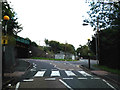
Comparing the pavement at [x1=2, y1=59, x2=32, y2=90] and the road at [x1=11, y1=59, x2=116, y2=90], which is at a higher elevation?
the pavement at [x1=2, y1=59, x2=32, y2=90]

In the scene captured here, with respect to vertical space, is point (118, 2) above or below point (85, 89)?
above

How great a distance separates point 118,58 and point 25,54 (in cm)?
3322

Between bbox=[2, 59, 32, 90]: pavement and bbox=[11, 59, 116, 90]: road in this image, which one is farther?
bbox=[2, 59, 32, 90]: pavement

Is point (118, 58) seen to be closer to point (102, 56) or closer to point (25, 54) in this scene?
point (102, 56)

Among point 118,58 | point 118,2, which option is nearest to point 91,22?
point 118,2

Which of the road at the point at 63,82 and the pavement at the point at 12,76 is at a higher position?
the pavement at the point at 12,76

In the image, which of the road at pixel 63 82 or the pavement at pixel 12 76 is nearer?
the road at pixel 63 82

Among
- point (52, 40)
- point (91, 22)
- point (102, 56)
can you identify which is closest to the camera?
point (91, 22)

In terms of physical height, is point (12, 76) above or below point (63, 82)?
above

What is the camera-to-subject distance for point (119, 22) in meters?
11.4

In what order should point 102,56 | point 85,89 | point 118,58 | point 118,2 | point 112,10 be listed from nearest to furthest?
point 85,89
point 118,2
point 112,10
point 118,58
point 102,56

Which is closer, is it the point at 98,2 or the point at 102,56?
the point at 98,2

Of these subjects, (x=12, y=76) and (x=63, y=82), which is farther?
(x=12, y=76)

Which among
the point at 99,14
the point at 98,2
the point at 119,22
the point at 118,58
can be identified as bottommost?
the point at 118,58
